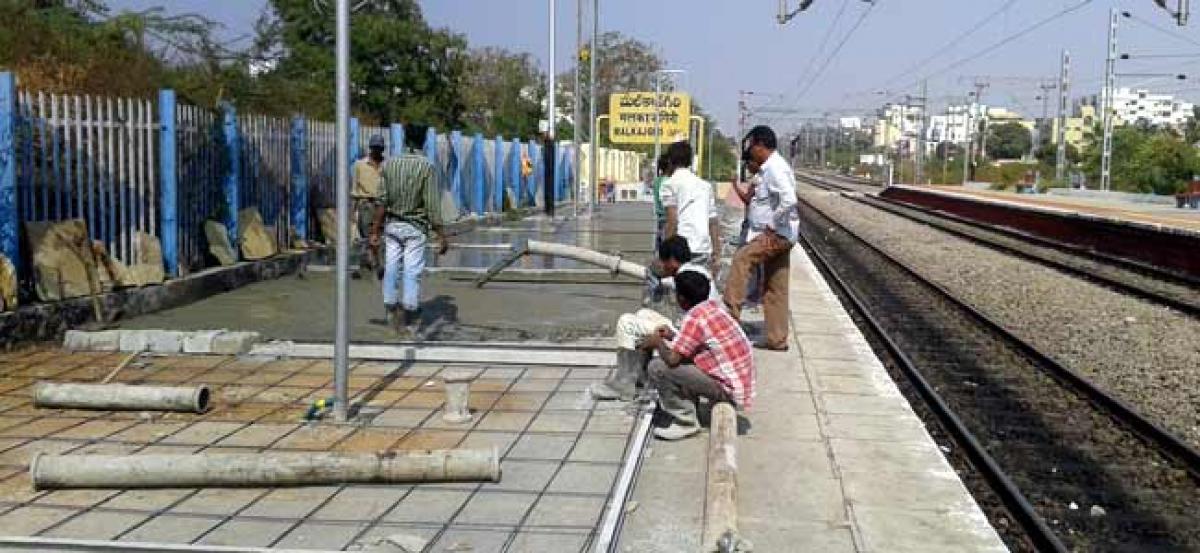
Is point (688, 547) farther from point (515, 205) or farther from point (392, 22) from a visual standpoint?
point (392, 22)

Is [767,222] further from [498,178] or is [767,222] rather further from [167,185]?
[498,178]

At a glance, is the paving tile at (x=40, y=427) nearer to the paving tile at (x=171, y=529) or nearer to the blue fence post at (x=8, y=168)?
the paving tile at (x=171, y=529)

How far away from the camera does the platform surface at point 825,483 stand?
5.07 m

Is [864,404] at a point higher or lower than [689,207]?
lower

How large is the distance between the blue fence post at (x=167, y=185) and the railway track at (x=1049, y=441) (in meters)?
6.72

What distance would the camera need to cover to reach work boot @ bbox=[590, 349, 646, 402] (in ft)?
22.9

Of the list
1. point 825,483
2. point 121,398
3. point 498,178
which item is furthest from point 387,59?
point 825,483

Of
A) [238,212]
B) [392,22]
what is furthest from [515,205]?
[238,212]

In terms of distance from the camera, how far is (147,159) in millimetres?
10789

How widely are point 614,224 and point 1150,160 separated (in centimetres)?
4137

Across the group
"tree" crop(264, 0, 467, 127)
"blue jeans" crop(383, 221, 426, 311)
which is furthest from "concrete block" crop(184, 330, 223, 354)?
"tree" crop(264, 0, 467, 127)

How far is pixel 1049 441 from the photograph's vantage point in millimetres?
8180

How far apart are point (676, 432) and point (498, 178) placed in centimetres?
2156

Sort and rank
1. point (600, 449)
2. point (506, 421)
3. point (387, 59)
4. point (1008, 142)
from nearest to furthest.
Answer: point (600, 449) → point (506, 421) → point (387, 59) → point (1008, 142)
